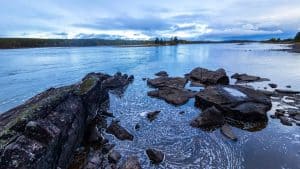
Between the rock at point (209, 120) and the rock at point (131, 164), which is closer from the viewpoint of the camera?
→ the rock at point (131, 164)

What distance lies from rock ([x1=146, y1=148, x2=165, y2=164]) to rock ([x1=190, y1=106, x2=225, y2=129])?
556 centimetres

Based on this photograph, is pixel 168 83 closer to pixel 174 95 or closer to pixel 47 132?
pixel 174 95

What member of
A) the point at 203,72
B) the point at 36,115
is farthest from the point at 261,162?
the point at 203,72

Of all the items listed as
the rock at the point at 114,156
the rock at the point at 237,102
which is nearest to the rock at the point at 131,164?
the rock at the point at 114,156

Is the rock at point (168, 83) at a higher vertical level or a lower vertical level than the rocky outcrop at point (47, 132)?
lower

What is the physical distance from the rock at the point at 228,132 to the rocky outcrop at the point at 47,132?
10252 millimetres

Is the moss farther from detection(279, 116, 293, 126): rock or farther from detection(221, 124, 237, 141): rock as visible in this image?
detection(279, 116, 293, 126): rock

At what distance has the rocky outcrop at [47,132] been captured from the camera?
8.59 metres

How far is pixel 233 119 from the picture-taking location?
64.1 feet

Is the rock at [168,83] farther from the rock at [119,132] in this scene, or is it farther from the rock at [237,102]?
the rock at [119,132]

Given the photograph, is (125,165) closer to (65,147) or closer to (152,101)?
(65,147)

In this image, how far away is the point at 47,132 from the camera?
34.1 ft

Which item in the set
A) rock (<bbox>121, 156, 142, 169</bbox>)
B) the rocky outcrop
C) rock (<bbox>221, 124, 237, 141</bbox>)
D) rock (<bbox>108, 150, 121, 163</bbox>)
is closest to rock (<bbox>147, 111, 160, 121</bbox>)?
the rocky outcrop

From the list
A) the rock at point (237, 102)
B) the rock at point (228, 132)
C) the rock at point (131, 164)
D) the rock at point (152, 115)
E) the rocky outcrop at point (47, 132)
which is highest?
the rocky outcrop at point (47, 132)
